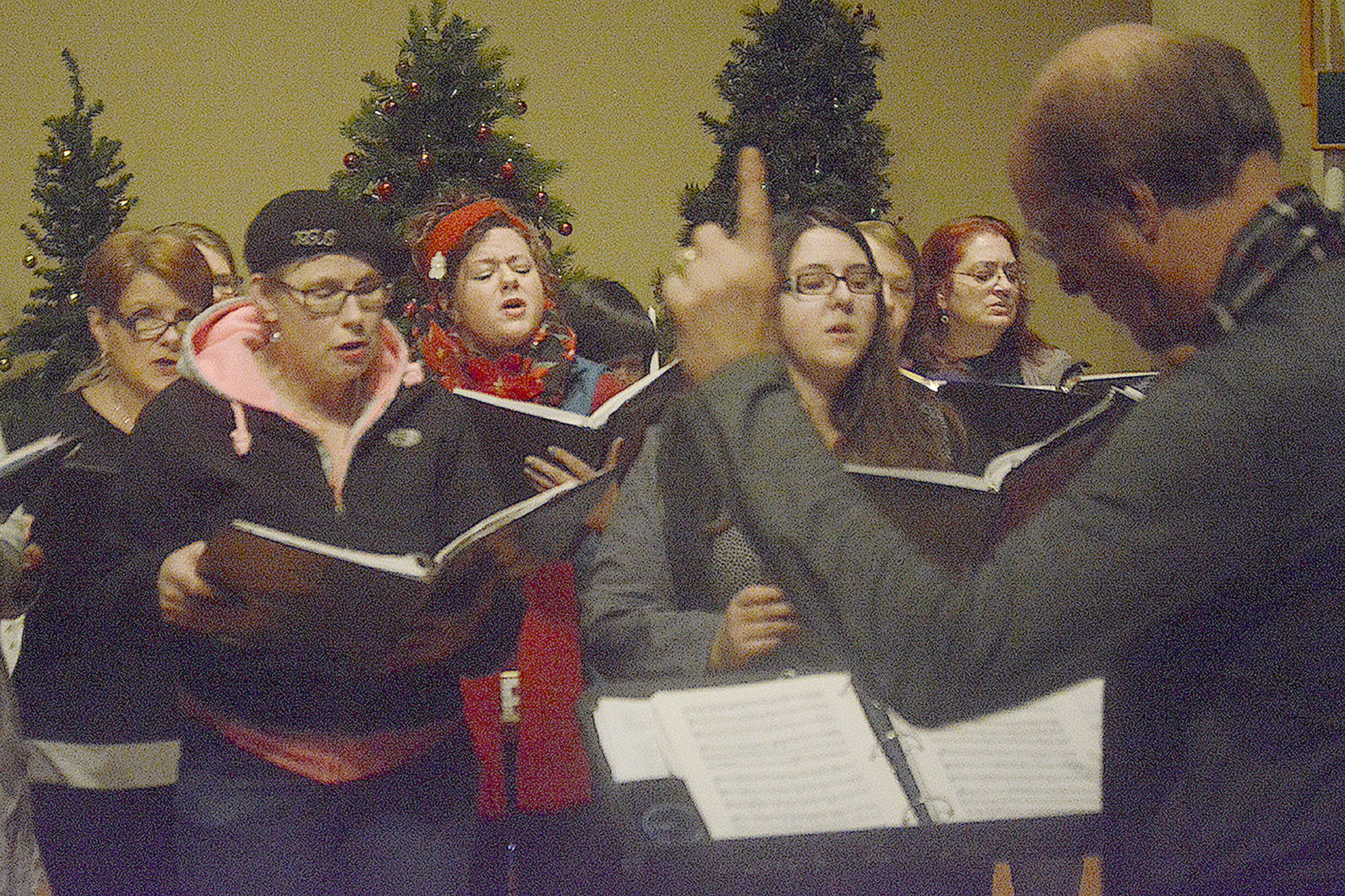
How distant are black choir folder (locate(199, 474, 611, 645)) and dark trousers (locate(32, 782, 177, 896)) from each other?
27.0 inches

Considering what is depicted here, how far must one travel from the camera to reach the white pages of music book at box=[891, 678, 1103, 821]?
4.13 feet

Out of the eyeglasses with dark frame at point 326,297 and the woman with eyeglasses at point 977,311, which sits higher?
the eyeglasses with dark frame at point 326,297

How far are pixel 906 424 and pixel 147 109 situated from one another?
386 centimetres

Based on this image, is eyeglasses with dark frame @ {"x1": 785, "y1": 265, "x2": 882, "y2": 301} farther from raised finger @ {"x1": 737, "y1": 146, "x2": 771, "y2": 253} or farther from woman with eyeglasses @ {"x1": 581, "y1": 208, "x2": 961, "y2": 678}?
raised finger @ {"x1": 737, "y1": 146, "x2": 771, "y2": 253}

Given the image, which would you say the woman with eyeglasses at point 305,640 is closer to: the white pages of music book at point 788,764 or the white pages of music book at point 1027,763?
the white pages of music book at point 788,764

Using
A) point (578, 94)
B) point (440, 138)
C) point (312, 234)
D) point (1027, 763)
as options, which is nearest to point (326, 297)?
point (312, 234)

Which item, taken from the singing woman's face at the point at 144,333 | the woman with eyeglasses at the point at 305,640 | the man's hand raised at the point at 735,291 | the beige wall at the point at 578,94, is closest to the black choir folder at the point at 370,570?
the woman with eyeglasses at the point at 305,640

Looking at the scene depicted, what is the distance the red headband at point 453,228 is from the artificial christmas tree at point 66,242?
54.5 inches

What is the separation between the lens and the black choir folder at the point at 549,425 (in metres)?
1.79

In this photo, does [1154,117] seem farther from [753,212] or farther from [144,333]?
[144,333]

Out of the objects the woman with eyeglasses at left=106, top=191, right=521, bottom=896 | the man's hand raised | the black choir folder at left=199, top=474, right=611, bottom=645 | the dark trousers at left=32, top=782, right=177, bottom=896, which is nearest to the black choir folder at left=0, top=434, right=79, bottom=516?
the woman with eyeglasses at left=106, top=191, right=521, bottom=896

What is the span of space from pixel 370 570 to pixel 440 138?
2.08 meters

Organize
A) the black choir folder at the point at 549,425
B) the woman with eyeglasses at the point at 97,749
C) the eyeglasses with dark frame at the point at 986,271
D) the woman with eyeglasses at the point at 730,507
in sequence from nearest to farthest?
the woman with eyeglasses at the point at 730,507, the black choir folder at the point at 549,425, the woman with eyeglasses at the point at 97,749, the eyeglasses with dark frame at the point at 986,271

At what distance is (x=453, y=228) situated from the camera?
99.4 inches
